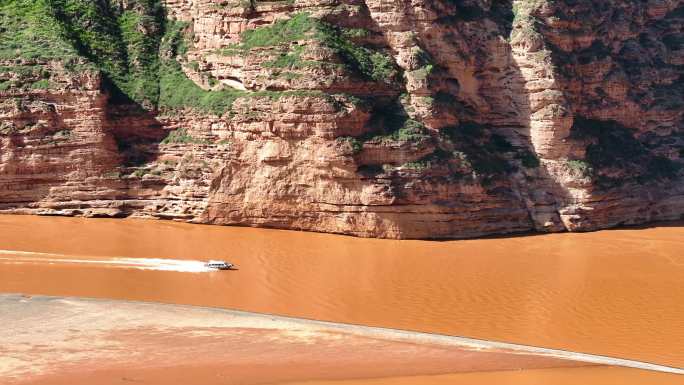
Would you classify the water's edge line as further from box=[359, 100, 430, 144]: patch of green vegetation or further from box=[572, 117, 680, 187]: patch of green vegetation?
box=[572, 117, 680, 187]: patch of green vegetation

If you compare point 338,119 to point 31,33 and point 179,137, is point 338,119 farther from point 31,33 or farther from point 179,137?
point 31,33

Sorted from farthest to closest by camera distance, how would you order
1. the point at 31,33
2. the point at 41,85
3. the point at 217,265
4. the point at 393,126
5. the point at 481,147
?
1. the point at 31,33
2. the point at 481,147
3. the point at 41,85
4. the point at 393,126
5. the point at 217,265

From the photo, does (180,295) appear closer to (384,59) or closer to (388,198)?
(388,198)

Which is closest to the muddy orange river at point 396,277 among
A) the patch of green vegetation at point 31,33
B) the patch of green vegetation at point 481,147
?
the patch of green vegetation at point 481,147

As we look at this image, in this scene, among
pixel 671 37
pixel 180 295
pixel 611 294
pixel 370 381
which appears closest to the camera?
pixel 370 381

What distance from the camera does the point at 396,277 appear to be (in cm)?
2172

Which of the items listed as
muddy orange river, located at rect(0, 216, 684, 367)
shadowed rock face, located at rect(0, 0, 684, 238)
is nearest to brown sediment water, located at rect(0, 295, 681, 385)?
muddy orange river, located at rect(0, 216, 684, 367)

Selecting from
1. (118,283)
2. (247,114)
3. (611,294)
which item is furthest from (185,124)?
(611,294)

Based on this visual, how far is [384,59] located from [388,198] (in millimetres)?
5994

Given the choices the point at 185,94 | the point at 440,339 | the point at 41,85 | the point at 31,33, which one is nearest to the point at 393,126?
the point at 185,94

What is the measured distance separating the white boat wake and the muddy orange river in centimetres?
6

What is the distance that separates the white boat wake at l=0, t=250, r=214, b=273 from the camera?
70.7ft

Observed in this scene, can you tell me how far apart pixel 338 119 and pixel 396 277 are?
6967 mm

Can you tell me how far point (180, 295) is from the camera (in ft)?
63.4
